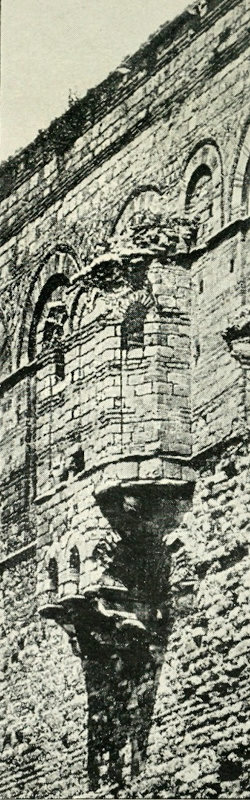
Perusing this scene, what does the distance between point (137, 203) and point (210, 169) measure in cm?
77

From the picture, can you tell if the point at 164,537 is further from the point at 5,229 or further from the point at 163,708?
the point at 5,229

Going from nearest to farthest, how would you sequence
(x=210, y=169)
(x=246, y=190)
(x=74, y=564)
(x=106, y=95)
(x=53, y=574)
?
(x=246, y=190), (x=210, y=169), (x=74, y=564), (x=53, y=574), (x=106, y=95)

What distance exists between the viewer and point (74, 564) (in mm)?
13641

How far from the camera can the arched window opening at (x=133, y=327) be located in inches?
534

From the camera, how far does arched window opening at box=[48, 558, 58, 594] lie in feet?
45.9

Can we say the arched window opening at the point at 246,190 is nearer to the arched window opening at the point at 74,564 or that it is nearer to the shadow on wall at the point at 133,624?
the shadow on wall at the point at 133,624

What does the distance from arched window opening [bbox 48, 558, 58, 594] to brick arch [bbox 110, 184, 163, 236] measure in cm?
226

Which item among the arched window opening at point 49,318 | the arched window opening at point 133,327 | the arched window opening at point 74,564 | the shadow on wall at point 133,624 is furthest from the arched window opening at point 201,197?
the arched window opening at point 74,564

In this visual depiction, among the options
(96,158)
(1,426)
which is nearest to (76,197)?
(96,158)

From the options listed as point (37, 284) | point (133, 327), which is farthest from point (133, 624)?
point (37, 284)

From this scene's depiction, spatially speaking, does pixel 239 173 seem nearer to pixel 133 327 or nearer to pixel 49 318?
pixel 133 327

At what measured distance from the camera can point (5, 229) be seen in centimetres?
1600

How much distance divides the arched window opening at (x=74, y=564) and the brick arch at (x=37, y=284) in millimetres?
2116

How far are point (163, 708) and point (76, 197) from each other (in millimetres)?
3918
